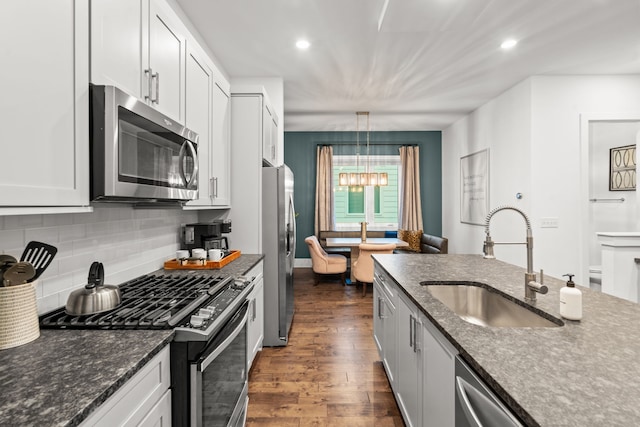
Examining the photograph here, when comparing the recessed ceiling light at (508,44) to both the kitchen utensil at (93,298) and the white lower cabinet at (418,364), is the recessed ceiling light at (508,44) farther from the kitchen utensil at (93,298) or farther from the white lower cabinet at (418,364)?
the kitchen utensil at (93,298)

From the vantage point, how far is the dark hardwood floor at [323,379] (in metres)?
2.00

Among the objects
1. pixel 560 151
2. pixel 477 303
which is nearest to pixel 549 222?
pixel 560 151

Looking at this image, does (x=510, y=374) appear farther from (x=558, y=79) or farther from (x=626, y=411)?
(x=558, y=79)

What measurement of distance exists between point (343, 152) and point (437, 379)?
227 inches

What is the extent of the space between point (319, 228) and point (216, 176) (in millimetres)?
4284

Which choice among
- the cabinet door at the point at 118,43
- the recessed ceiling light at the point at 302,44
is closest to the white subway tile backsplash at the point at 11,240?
the cabinet door at the point at 118,43

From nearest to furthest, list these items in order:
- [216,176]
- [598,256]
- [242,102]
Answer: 1. [216,176]
2. [242,102]
3. [598,256]

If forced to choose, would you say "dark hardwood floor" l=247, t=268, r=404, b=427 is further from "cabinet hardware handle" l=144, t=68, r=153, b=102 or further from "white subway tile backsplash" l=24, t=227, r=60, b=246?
"cabinet hardware handle" l=144, t=68, r=153, b=102

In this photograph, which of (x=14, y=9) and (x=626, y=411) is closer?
(x=626, y=411)

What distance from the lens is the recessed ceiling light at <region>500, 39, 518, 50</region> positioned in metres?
3.11

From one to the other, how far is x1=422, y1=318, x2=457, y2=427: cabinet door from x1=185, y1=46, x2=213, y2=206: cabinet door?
60.2 inches

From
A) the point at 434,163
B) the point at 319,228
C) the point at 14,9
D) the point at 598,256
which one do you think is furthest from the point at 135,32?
the point at 434,163

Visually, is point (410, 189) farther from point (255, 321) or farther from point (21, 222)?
point (21, 222)

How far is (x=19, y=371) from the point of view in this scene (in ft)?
2.80
